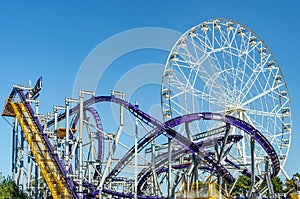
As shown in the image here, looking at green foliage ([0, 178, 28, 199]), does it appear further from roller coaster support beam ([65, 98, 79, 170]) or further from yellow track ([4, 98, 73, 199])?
roller coaster support beam ([65, 98, 79, 170])

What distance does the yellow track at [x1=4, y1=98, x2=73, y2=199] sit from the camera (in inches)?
1003

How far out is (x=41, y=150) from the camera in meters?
27.5

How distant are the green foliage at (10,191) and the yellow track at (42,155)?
3222 millimetres

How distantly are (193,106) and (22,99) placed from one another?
1201cm

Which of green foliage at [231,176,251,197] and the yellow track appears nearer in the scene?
the yellow track

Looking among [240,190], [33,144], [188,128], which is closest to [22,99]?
[33,144]

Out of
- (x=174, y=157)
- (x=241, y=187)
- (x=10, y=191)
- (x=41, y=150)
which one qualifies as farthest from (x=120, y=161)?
(x=241, y=187)

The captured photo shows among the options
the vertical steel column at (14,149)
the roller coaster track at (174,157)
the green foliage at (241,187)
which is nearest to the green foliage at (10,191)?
the vertical steel column at (14,149)

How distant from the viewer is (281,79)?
39.8 m

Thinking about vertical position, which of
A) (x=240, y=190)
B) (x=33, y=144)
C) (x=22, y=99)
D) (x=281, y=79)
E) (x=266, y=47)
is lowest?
(x=240, y=190)

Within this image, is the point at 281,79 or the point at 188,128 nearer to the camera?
the point at 188,128

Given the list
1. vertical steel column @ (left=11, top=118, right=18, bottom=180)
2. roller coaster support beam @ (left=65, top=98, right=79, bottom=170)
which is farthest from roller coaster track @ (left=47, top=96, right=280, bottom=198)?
vertical steel column @ (left=11, top=118, right=18, bottom=180)

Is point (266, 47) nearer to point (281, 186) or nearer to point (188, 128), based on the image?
point (188, 128)

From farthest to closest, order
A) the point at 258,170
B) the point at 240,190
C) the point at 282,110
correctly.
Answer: the point at 240,190, the point at 282,110, the point at 258,170
